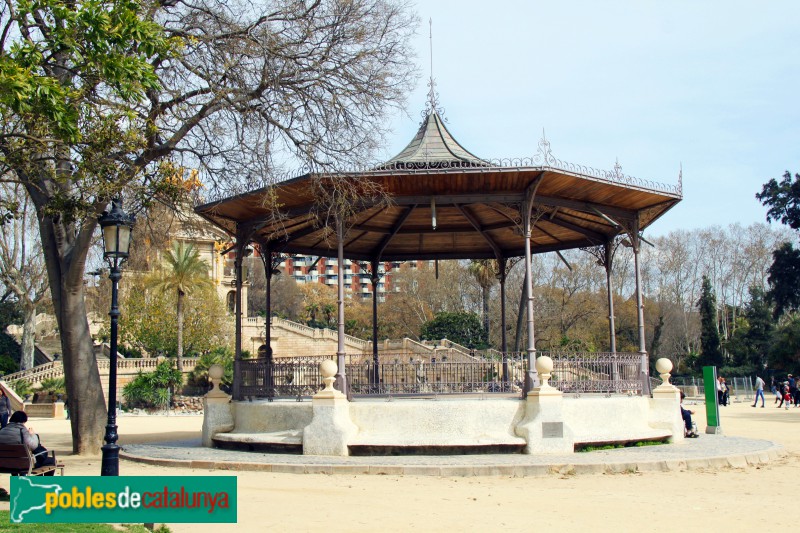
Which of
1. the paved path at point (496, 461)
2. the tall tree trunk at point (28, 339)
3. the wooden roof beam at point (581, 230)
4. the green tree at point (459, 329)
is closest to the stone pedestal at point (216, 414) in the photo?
the paved path at point (496, 461)

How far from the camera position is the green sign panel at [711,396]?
763 inches

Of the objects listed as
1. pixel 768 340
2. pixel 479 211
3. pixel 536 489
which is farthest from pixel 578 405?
pixel 768 340

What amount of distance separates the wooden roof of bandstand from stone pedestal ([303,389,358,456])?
405 centimetres

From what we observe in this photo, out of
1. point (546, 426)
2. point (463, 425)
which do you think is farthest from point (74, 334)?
point (546, 426)

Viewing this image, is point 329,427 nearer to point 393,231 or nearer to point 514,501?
point 514,501

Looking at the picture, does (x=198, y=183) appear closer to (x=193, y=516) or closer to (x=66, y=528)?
(x=66, y=528)

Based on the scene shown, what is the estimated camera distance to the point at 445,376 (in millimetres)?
16828

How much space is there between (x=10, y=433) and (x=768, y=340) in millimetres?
57725

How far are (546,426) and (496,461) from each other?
1810 millimetres

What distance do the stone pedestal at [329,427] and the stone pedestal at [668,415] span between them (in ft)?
22.5

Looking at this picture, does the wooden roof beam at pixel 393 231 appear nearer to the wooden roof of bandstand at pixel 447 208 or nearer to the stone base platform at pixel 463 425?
the wooden roof of bandstand at pixel 447 208

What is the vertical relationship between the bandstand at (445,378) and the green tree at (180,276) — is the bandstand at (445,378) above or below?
below

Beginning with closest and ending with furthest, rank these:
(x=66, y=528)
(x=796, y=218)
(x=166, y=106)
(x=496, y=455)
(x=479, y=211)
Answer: (x=66, y=528), (x=496, y=455), (x=166, y=106), (x=479, y=211), (x=796, y=218)

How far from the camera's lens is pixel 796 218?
57.4m
